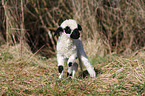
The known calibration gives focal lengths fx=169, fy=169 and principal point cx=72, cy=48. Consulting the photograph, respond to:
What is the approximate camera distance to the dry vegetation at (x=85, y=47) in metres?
1.97

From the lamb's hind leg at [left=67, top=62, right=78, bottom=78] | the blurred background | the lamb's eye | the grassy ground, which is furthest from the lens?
the blurred background

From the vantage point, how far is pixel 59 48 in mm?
2102

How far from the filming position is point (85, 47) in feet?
12.0

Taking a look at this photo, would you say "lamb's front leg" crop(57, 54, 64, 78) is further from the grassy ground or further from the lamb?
the grassy ground

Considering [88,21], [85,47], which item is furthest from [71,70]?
[88,21]

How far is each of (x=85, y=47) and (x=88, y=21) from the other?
1.99 ft

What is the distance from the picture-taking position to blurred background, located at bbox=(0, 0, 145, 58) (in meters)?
3.48

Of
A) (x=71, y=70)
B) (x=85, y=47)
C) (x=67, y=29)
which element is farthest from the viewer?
(x=85, y=47)

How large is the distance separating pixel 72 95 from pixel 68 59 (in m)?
0.48

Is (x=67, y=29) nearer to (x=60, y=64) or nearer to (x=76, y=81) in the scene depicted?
(x=60, y=64)

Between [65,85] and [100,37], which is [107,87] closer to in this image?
[65,85]

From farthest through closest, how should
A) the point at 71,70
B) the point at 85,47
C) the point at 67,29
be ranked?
1. the point at 85,47
2. the point at 71,70
3. the point at 67,29

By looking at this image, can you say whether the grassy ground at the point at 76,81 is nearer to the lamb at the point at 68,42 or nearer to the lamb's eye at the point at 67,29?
the lamb at the point at 68,42

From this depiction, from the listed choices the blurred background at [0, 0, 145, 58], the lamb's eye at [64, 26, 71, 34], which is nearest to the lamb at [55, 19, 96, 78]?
the lamb's eye at [64, 26, 71, 34]
